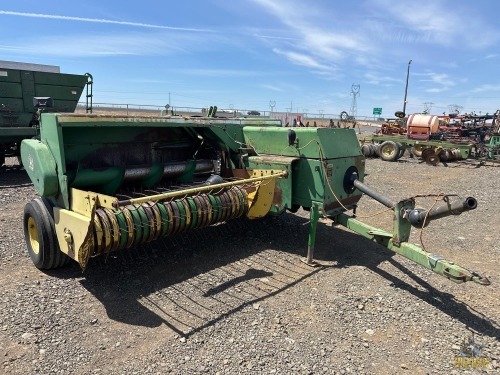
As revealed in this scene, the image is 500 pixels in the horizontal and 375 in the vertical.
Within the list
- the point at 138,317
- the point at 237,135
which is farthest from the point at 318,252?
the point at 138,317

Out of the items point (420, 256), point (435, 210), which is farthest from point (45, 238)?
point (435, 210)

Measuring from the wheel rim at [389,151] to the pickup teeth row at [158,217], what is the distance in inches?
462

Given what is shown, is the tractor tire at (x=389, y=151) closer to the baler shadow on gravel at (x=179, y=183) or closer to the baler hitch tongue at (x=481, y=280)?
the baler shadow on gravel at (x=179, y=183)

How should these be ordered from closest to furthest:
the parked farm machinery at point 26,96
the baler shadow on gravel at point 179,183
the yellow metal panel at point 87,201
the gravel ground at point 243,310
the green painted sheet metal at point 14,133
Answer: the gravel ground at point 243,310, the yellow metal panel at point 87,201, the baler shadow on gravel at point 179,183, the green painted sheet metal at point 14,133, the parked farm machinery at point 26,96

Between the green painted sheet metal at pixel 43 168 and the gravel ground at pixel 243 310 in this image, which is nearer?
the gravel ground at pixel 243 310

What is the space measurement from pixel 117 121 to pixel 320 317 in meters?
2.73

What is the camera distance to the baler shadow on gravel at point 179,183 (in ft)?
11.6

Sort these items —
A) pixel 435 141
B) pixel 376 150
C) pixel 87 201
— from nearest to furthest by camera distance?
pixel 87 201
pixel 435 141
pixel 376 150

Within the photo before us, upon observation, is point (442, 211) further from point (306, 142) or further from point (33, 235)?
point (33, 235)

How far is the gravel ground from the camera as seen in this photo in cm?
291

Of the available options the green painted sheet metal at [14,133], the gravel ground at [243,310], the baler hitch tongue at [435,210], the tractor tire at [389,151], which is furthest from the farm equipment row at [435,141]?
the baler hitch tongue at [435,210]

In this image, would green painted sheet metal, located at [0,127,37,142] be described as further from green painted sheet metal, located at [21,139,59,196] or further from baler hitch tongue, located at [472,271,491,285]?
baler hitch tongue, located at [472,271,491,285]

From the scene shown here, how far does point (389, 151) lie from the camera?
1541 cm

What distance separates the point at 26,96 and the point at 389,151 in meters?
12.0
